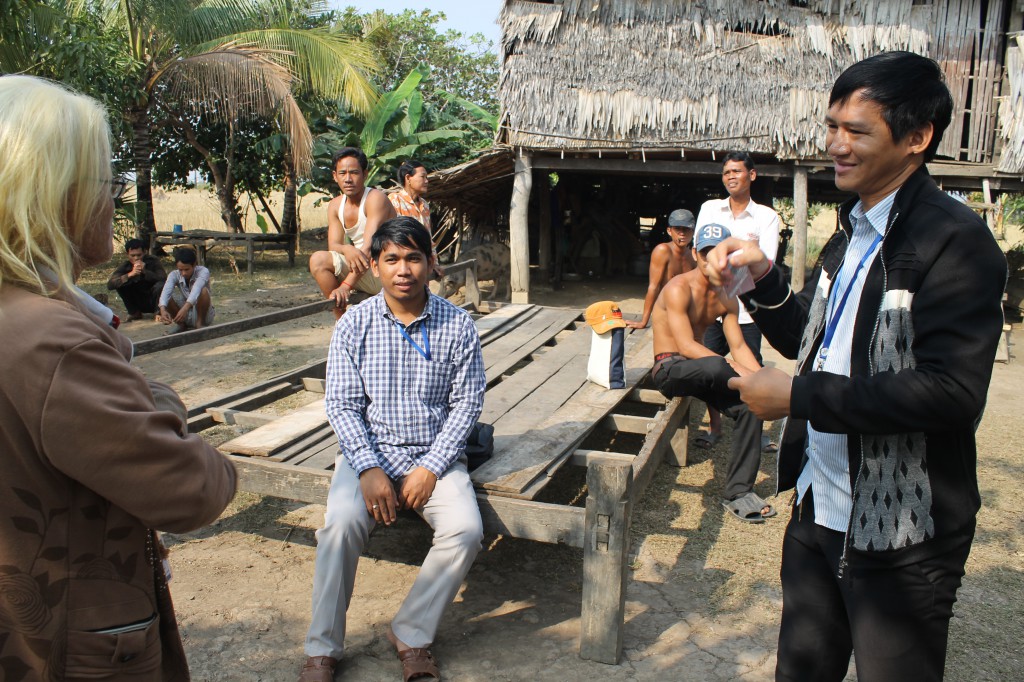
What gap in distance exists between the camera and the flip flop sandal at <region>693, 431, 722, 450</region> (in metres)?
5.62

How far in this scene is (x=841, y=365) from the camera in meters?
1.79

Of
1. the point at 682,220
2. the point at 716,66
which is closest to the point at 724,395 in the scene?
the point at 682,220

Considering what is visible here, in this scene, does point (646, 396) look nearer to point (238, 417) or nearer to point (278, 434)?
point (278, 434)

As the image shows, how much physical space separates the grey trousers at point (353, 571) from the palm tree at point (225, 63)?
10.9 metres

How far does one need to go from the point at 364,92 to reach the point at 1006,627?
12273 millimetres

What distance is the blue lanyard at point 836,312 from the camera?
5.84 ft

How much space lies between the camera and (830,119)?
5.72 ft

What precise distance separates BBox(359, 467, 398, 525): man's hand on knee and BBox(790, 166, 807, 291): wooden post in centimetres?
874

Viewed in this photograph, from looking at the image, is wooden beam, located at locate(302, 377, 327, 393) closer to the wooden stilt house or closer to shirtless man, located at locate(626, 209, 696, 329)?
shirtless man, located at locate(626, 209, 696, 329)

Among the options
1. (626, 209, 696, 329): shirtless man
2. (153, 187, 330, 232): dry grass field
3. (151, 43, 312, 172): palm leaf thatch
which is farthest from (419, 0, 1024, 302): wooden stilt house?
(153, 187, 330, 232): dry grass field

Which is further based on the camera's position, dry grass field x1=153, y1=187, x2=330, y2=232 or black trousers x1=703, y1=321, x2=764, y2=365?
dry grass field x1=153, y1=187, x2=330, y2=232

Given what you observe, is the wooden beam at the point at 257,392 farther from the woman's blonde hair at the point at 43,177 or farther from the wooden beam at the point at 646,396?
the woman's blonde hair at the point at 43,177

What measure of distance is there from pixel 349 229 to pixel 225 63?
28.2ft

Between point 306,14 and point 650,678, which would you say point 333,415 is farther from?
point 306,14
